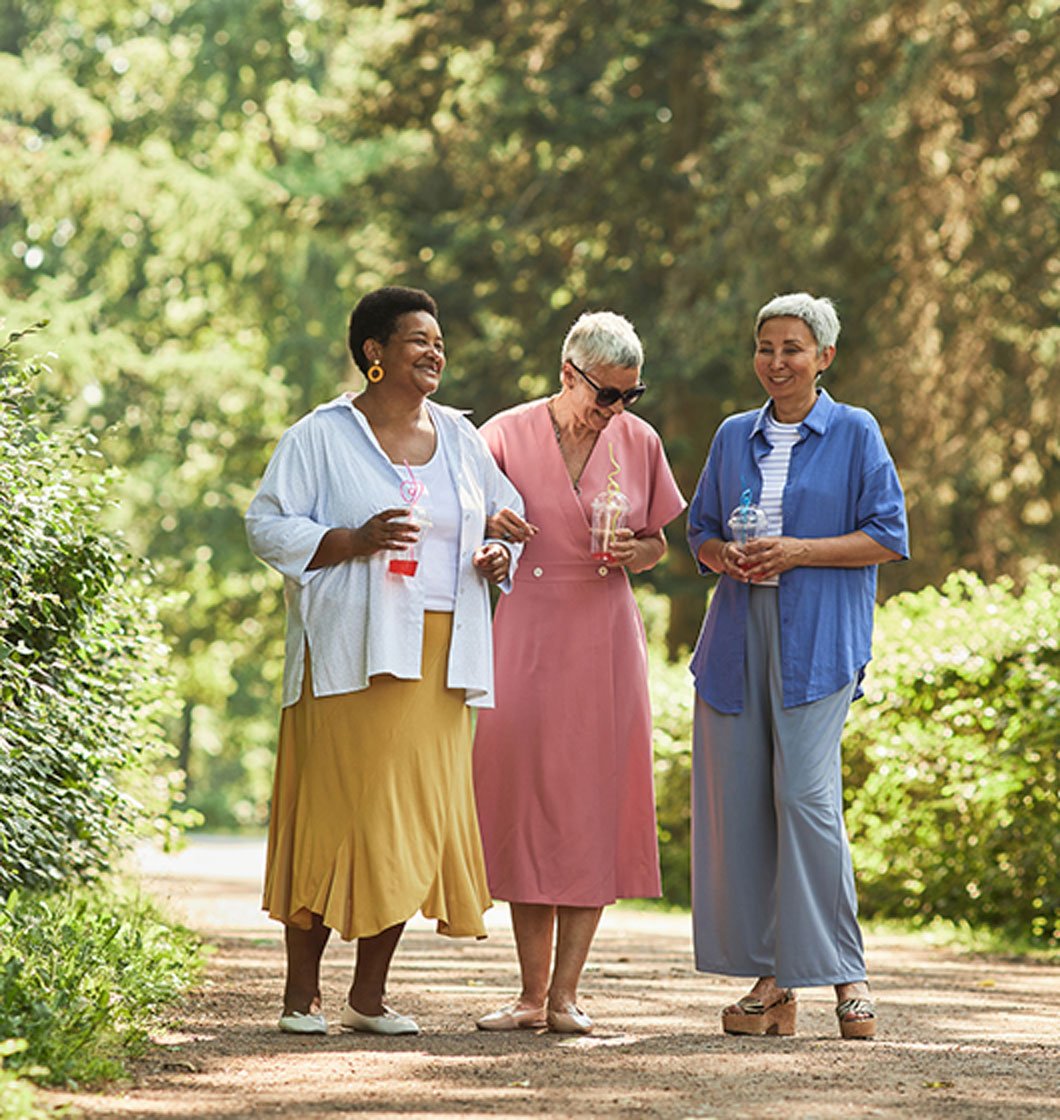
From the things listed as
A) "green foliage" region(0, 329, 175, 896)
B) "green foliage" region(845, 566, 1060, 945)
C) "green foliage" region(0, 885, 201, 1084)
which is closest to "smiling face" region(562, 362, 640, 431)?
"green foliage" region(0, 329, 175, 896)

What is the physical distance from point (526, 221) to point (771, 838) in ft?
56.5

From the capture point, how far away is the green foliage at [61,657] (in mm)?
6453

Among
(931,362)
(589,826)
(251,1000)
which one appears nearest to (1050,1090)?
(589,826)

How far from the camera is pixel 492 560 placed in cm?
616

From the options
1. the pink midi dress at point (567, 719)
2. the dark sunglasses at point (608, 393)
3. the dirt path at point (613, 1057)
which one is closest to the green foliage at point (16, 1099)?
the dirt path at point (613, 1057)

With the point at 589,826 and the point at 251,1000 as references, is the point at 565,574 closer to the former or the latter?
the point at 589,826

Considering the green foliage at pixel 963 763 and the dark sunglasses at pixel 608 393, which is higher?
the dark sunglasses at pixel 608 393

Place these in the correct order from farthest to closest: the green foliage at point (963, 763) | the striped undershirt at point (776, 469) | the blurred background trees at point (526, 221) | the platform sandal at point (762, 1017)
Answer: the blurred background trees at point (526, 221) < the green foliage at point (963, 763) < the striped undershirt at point (776, 469) < the platform sandal at point (762, 1017)

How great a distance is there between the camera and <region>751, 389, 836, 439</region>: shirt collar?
6.50 meters

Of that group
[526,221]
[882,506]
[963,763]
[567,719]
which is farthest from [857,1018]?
[526,221]

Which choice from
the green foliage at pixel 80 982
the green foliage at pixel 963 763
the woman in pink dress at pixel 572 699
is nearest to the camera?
the green foliage at pixel 80 982

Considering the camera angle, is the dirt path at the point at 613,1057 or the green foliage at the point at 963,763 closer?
the dirt path at the point at 613,1057

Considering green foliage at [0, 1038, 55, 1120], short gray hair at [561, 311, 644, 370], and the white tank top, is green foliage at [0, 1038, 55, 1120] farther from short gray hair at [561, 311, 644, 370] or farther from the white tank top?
short gray hair at [561, 311, 644, 370]

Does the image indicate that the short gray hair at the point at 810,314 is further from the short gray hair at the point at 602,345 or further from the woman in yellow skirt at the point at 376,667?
the woman in yellow skirt at the point at 376,667
